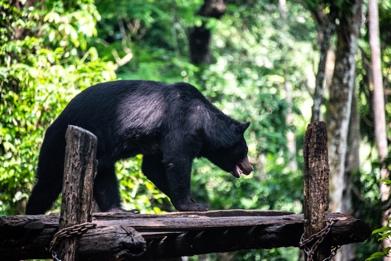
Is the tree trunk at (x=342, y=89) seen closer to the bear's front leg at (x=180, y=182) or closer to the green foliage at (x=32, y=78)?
the green foliage at (x=32, y=78)

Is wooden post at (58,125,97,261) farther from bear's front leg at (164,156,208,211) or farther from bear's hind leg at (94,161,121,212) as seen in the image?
bear's hind leg at (94,161,121,212)

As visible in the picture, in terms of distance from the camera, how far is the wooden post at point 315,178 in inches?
214

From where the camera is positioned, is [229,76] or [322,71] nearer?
[322,71]

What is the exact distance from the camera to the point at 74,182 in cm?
466

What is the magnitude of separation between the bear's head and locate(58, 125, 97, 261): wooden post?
9.00ft

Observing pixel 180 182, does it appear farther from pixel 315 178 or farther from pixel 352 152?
pixel 352 152

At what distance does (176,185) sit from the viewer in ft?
21.9

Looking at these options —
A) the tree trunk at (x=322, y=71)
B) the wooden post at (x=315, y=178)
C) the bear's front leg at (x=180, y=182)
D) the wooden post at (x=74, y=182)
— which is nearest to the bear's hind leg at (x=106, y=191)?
the bear's front leg at (x=180, y=182)

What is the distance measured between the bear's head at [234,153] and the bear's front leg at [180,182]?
696 mm

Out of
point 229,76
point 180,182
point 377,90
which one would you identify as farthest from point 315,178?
point 229,76

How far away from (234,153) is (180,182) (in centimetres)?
105

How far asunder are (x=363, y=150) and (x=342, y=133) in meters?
11.7

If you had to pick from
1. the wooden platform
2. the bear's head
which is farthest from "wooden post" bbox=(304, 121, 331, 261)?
the bear's head

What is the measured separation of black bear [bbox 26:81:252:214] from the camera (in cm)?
652
